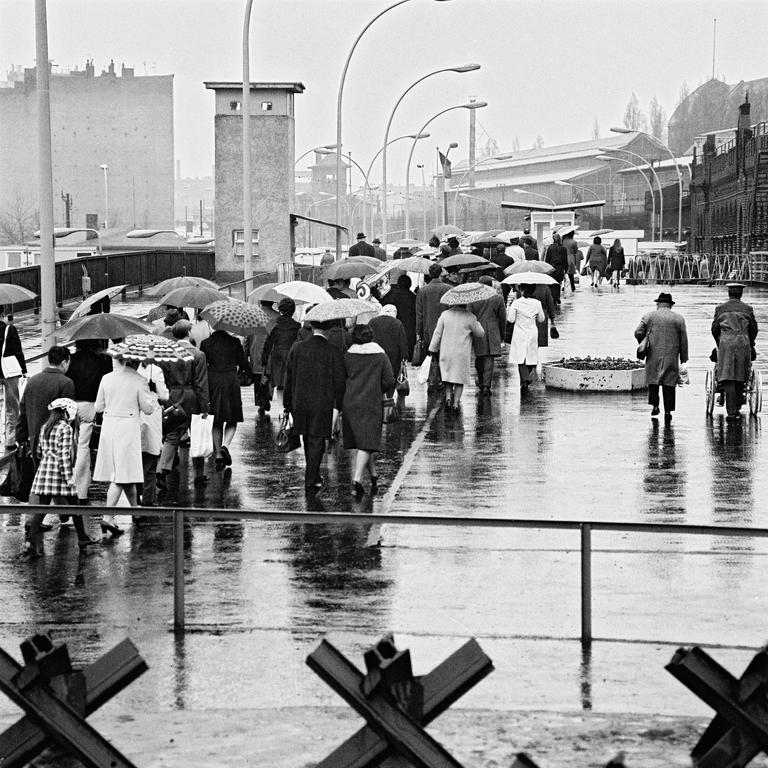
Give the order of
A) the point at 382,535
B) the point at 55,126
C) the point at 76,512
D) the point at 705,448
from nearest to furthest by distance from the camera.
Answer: the point at 76,512
the point at 382,535
the point at 705,448
the point at 55,126

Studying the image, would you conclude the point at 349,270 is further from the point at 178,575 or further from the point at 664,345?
the point at 178,575

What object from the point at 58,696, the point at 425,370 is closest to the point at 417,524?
the point at 58,696

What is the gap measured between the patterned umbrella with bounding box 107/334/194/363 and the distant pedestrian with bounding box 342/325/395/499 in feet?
5.19

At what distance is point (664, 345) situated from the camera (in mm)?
19469

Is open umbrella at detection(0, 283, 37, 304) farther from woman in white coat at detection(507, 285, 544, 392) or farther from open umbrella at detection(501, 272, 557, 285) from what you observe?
open umbrella at detection(501, 272, 557, 285)

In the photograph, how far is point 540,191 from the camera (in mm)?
152875

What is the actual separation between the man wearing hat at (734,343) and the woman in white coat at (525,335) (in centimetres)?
357

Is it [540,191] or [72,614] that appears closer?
[72,614]

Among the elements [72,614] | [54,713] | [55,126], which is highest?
[55,126]

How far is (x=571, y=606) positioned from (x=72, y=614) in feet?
10.6

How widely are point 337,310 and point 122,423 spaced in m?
3.44

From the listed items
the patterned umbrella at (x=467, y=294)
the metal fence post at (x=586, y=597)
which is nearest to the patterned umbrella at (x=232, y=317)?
the patterned umbrella at (x=467, y=294)

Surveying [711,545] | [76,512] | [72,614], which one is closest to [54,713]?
[76,512]

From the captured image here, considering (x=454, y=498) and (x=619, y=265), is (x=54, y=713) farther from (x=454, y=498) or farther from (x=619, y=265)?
(x=619, y=265)
